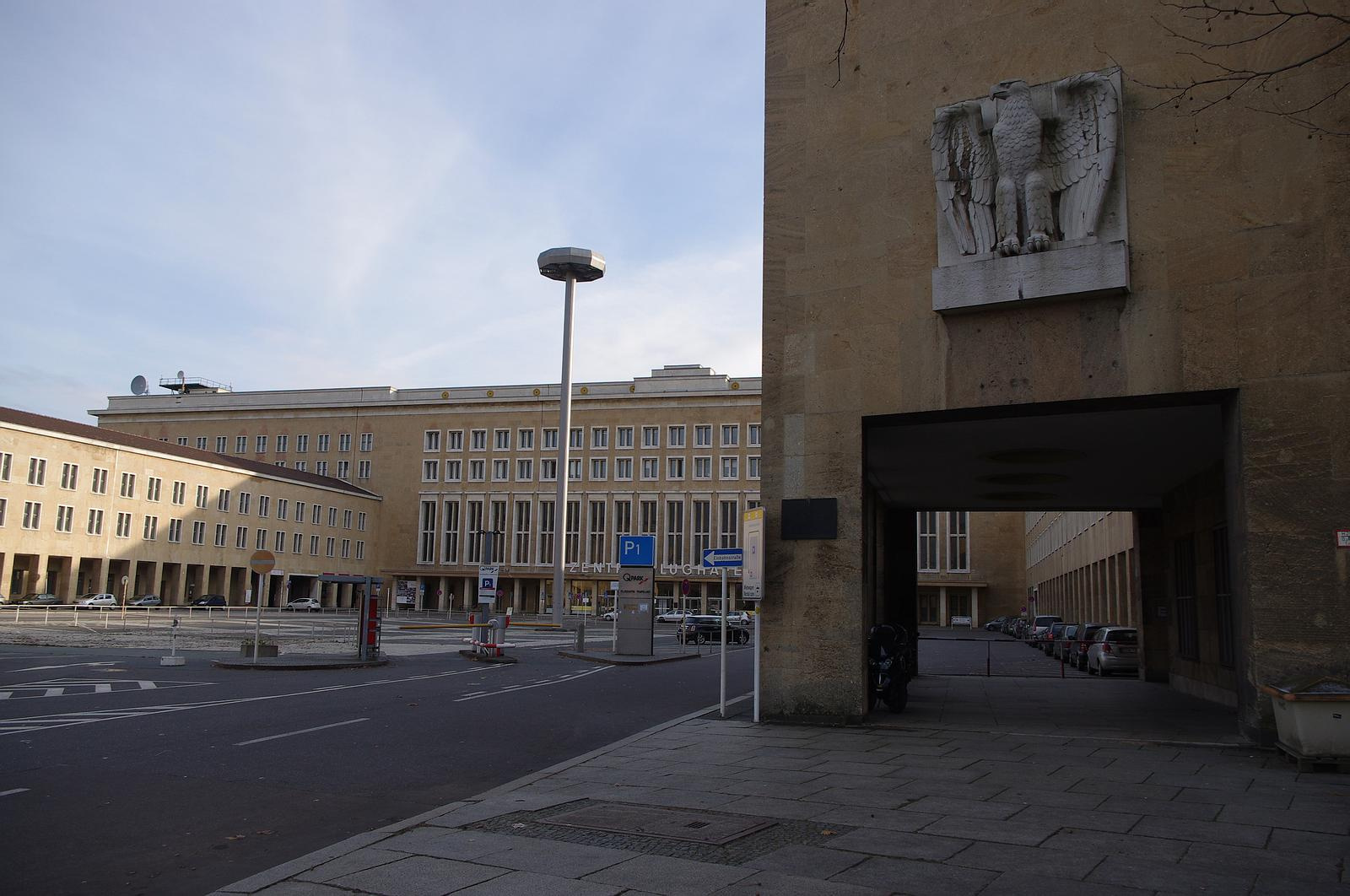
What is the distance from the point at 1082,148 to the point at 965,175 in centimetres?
146

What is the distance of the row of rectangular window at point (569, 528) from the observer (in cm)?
A: 9375

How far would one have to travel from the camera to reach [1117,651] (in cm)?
2666

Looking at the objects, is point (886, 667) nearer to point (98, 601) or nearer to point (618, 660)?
point (618, 660)

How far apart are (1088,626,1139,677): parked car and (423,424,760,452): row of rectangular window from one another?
64210 mm

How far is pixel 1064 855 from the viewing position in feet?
21.3

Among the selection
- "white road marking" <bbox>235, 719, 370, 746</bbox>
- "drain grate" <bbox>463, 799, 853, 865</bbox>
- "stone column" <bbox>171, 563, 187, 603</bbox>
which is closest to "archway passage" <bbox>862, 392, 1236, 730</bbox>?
"drain grate" <bbox>463, 799, 853, 865</bbox>

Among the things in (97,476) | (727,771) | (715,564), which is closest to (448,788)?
(727,771)

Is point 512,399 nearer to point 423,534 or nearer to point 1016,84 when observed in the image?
point 423,534

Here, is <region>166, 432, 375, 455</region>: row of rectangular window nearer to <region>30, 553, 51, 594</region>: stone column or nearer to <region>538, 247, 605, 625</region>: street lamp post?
<region>30, 553, 51, 594</region>: stone column

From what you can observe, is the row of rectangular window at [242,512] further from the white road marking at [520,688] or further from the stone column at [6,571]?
the white road marking at [520,688]

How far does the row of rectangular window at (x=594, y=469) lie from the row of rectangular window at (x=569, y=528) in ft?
7.48

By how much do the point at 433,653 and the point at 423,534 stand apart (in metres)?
73.7

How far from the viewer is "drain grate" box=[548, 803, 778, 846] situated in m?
7.11

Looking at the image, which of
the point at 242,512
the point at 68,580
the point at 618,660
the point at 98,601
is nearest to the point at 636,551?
the point at 618,660
